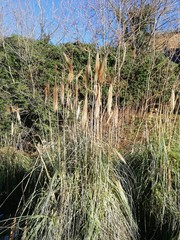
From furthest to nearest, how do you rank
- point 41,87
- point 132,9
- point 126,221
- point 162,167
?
point 132,9 → point 41,87 → point 162,167 → point 126,221

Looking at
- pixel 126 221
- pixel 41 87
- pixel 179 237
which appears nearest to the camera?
pixel 179 237

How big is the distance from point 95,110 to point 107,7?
5.37m

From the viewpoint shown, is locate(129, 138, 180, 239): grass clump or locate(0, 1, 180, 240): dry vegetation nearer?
locate(0, 1, 180, 240): dry vegetation

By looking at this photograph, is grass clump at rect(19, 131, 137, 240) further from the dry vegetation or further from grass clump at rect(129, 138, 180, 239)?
grass clump at rect(129, 138, 180, 239)

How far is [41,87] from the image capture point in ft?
21.8

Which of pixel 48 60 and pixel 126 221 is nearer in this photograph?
pixel 126 221

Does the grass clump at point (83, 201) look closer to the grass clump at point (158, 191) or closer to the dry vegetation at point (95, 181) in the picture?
the dry vegetation at point (95, 181)

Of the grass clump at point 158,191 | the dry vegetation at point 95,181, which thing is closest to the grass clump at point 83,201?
the dry vegetation at point 95,181

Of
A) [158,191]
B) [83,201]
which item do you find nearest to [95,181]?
[83,201]

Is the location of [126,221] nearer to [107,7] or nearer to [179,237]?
[179,237]

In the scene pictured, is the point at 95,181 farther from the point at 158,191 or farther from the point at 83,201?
Answer: the point at 158,191

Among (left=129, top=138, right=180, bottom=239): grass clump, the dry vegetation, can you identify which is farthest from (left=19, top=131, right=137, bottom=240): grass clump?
(left=129, top=138, right=180, bottom=239): grass clump

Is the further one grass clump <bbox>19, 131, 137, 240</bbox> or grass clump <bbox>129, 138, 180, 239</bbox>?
grass clump <bbox>129, 138, 180, 239</bbox>

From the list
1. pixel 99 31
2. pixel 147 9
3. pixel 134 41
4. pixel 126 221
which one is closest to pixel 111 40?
pixel 99 31
